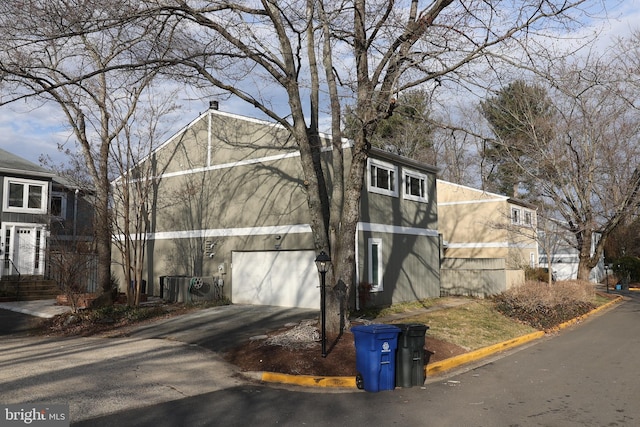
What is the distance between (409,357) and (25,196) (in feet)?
75.5

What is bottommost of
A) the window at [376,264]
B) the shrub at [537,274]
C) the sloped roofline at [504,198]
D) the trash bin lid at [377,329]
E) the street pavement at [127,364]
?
the street pavement at [127,364]

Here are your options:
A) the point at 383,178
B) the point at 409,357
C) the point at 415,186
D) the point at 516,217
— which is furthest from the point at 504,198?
the point at 409,357

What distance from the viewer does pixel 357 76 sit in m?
11.7

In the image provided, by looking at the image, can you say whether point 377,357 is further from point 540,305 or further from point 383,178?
point 383,178

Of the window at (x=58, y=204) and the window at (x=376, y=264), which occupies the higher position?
the window at (x=58, y=204)

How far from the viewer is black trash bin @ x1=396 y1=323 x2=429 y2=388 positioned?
330 inches

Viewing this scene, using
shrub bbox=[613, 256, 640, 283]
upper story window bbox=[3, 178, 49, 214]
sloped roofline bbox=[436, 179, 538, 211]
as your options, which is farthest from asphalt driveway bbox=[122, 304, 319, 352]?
shrub bbox=[613, 256, 640, 283]

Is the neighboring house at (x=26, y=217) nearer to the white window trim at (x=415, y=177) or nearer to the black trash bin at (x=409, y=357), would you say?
the white window trim at (x=415, y=177)

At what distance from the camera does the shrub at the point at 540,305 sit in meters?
16.3

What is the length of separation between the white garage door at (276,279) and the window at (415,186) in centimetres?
524

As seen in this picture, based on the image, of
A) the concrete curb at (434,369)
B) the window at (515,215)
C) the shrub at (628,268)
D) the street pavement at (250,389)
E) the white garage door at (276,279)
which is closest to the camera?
the street pavement at (250,389)

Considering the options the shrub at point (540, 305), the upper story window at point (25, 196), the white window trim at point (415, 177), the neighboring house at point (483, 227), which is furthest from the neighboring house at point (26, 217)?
the neighboring house at point (483, 227)

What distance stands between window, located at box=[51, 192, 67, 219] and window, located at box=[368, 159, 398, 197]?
1772cm

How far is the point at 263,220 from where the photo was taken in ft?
59.5
